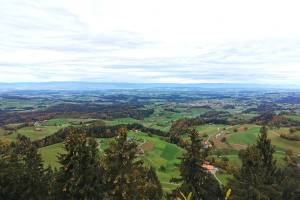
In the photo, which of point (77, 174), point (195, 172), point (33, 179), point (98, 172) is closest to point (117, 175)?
point (98, 172)

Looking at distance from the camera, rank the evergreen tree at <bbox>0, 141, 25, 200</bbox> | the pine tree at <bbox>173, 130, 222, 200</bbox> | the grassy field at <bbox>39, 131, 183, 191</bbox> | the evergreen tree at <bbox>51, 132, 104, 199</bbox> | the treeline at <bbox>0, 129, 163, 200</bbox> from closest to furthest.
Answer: the treeline at <bbox>0, 129, 163, 200</bbox>
the evergreen tree at <bbox>51, 132, 104, 199</bbox>
the pine tree at <bbox>173, 130, 222, 200</bbox>
the evergreen tree at <bbox>0, 141, 25, 200</bbox>
the grassy field at <bbox>39, 131, 183, 191</bbox>

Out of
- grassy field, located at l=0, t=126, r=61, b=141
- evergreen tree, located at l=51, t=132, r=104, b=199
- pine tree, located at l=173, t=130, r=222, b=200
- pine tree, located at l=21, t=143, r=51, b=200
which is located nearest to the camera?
evergreen tree, located at l=51, t=132, r=104, b=199

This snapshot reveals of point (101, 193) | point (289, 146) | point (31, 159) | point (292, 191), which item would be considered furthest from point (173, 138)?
point (101, 193)

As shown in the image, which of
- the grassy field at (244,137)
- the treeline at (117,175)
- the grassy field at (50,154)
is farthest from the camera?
the grassy field at (244,137)

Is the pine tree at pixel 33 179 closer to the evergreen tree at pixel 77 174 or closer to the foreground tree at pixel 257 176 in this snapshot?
the evergreen tree at pixel 77 174

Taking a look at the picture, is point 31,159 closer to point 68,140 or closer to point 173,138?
point 68,140

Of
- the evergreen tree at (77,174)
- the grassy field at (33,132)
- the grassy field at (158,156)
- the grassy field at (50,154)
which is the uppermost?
the evergreen tree at (77,174)

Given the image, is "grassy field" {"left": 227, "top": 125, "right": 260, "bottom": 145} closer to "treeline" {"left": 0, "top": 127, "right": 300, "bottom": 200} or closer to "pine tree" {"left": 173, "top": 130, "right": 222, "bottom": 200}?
"treeline" {"left": 0, "top": 127, "right": 300, "bottom": 200}

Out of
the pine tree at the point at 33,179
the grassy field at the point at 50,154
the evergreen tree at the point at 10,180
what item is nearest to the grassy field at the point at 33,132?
the grassy field at the point at 50,154

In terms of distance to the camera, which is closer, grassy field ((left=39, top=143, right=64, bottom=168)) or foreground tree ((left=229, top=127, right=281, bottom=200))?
foreground tree ((left=229, top=127, right=281, bottom=200))

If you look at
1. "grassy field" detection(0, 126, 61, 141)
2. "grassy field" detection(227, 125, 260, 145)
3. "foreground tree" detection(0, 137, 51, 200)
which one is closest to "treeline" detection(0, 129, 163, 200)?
"foreground tree" detection(0, 137, 51, 200)
